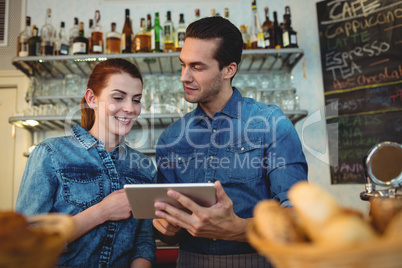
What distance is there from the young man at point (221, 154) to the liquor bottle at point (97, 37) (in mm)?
1076

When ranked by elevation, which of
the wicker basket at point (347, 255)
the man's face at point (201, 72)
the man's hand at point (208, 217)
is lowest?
the man's hand at point (208, 217)

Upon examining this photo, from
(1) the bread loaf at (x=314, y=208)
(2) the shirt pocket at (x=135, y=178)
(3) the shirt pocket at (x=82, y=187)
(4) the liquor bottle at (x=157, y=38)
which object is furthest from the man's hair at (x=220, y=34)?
(1) the bread loaf at (x=314, y=208)

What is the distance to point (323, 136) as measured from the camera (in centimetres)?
245

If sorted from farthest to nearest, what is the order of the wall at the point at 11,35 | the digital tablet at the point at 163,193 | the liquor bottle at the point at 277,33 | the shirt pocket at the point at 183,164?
the wall at the point at 11,35 < the liquor bottle at the point at 277,33 < the shirt pocket at the point at 183,164 < the digital tablet at the point at 163,193

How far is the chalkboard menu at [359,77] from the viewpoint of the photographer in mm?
2205

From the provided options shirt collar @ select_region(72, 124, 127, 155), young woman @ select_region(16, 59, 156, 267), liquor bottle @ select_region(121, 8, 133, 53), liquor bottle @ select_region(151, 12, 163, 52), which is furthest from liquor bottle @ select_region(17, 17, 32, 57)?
shirt collar @ select_region(72, 124, 127, 155)

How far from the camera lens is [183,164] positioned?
1.37 metres

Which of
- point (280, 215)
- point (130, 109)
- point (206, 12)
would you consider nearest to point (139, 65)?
point (206, 12)

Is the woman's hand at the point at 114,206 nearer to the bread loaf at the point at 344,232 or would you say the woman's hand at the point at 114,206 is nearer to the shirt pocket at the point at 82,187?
the shirt pocket at the point at 82,187

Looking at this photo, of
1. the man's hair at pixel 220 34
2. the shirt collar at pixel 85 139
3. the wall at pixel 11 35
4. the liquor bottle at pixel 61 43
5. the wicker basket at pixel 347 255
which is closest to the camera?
the wicker basket at pixel 347 255

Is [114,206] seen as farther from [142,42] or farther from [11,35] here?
[11,35]

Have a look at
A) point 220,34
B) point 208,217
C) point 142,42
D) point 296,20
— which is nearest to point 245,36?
point 296,20

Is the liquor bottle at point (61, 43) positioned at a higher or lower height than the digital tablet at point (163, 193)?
higher

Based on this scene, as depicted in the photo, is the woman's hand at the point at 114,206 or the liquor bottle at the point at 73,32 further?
the liquor bottle at the point at 73,32
